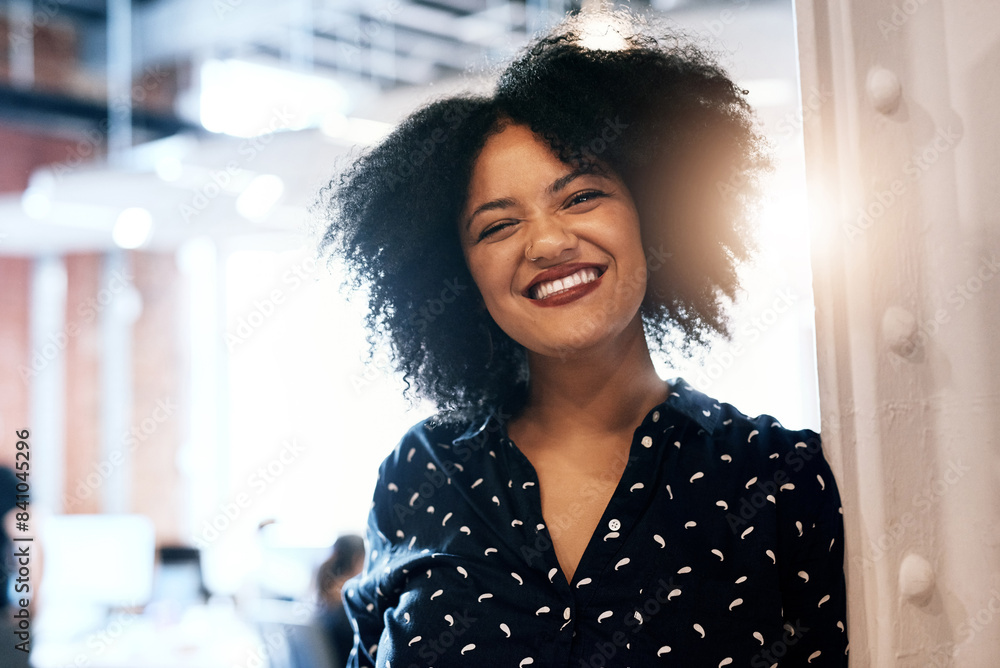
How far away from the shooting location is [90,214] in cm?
546

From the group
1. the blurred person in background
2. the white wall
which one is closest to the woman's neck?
the white wall

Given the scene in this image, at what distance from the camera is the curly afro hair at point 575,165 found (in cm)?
126

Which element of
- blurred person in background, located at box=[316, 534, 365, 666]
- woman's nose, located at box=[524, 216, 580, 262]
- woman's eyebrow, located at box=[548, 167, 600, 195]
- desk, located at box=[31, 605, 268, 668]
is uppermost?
woman's eyebrow, located at box=[548, 167, 600, 195]

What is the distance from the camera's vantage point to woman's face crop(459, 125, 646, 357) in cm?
114

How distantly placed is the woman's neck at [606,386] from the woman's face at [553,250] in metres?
0.06

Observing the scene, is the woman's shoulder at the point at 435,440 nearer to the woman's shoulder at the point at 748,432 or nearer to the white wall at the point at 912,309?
the woman's shoulder at the point at 748,432

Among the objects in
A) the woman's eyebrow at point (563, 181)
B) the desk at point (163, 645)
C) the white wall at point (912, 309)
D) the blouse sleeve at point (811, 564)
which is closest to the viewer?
the white wall at point (912, 309)

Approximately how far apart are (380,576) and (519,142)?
72 centimetres

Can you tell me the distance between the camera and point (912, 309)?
3.02ft

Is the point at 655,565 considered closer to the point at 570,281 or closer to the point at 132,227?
the point at 570,281

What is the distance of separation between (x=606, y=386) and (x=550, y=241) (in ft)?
0.87

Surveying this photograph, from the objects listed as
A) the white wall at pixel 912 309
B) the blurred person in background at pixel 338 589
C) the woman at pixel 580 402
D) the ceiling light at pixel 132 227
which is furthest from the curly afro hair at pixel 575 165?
the ceiling light at pixel 132 227

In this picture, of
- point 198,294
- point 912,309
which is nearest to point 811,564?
point 912,309

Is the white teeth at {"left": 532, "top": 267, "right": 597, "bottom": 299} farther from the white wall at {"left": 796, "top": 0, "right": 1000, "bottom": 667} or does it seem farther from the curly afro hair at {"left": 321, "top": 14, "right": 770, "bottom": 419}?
the white wall at {"left": 796, "top": 0, "right": 1000, "bottom": 667}
